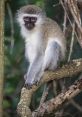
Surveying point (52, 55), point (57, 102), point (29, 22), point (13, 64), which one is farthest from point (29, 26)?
point (13, 64)

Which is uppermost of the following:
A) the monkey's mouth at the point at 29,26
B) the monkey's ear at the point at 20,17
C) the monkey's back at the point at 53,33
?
the monkey's ear at the point at 20,17

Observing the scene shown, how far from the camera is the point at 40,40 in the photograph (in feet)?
19.0

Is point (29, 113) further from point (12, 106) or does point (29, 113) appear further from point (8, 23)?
point (12, 106)

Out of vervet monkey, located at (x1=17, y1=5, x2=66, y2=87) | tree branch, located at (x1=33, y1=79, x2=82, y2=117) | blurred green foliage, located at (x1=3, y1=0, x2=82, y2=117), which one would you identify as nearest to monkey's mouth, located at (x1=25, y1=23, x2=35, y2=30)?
vervet monkey, located at (x1=17, y1=5, x2=66, y2=87)

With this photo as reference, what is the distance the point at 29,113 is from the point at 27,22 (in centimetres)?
198

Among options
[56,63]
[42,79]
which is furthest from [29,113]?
[56,63]

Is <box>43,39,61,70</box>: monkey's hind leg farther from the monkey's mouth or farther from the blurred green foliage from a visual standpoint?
the blurred green foliage

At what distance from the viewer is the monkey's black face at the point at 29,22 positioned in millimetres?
5707

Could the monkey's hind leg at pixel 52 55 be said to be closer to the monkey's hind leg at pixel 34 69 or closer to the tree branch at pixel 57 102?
the monkey's hind leg at pixel 34 69

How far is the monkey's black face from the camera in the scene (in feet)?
18.7

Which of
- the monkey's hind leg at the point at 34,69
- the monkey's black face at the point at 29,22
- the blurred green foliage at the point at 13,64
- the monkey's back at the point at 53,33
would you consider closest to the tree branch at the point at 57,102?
the monkey's hind leg at the point at 34,69

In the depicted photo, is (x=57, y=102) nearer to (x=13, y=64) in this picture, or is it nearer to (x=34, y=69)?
(x=34, y=69)

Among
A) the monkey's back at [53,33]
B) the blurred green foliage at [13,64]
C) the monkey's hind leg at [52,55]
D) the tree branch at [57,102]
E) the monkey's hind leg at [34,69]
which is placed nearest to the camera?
the tree branch at [57,102]

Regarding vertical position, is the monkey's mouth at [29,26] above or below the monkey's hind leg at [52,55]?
above
